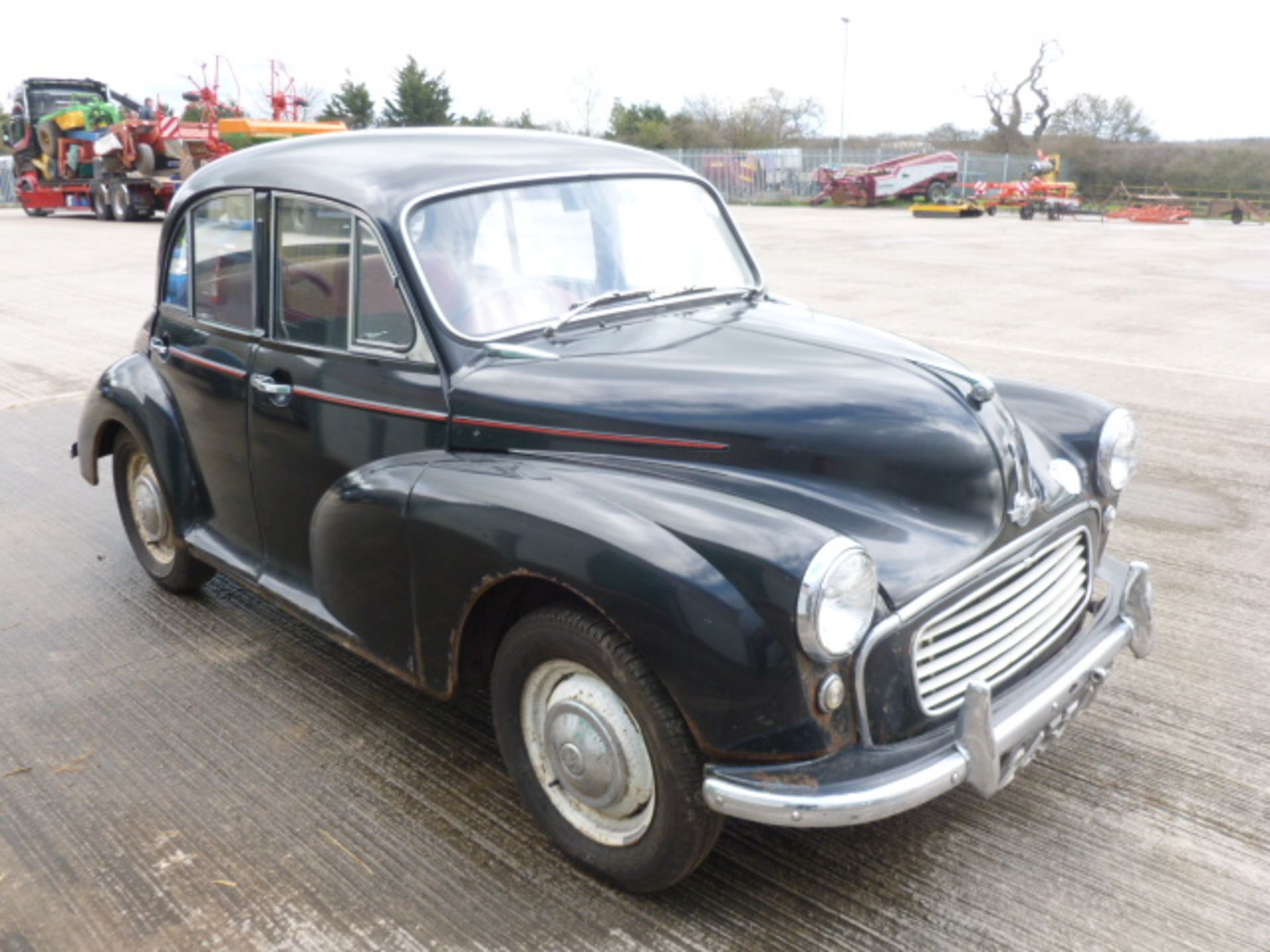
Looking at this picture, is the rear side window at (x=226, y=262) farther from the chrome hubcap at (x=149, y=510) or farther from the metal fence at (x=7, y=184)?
the metal fence at (x=7, y=184)

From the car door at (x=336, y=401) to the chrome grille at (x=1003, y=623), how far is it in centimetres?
143

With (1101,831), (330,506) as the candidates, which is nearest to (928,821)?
(1101,831)

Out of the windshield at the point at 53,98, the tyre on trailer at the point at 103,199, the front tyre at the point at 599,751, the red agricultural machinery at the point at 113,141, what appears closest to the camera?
the front tyre at the point at 599,751

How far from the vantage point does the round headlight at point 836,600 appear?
2336 millimetres

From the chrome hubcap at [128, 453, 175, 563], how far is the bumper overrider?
9.70 ft

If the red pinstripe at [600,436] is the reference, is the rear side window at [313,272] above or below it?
above

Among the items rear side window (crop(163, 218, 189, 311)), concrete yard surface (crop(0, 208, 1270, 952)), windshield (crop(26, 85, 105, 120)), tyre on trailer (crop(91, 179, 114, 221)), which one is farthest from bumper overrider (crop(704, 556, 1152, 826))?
windshield (crop(26, 85, 105, 120))

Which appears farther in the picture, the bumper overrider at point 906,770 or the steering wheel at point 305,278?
the steering wheel at point 305,278

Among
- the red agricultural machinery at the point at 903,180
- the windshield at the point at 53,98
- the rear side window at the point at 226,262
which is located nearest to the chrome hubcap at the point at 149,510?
the rear side window at the point at 226,262

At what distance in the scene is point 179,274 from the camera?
4391 mm

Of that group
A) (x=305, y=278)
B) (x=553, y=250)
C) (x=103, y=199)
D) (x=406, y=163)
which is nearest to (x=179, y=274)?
(x=305, y=278)

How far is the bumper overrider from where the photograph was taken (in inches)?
92.1

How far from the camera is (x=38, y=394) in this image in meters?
8.38

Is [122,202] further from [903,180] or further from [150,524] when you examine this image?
[150,524]
